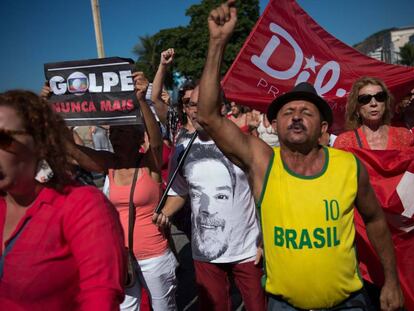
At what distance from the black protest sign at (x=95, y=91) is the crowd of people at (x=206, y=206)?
0.09 m

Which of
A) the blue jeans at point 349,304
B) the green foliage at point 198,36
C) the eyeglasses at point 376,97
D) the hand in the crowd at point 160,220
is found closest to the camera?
the blue jeans at point 349,304

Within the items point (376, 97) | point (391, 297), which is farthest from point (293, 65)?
point (391, 297)

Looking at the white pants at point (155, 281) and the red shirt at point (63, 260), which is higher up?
the red shirt at point (63, 260)

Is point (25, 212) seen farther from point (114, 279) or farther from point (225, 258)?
point (225, 258)

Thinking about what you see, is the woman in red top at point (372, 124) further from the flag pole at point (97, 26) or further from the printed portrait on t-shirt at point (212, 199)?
the flag pole at point (97, 26)

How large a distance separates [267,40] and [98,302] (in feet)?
8.58

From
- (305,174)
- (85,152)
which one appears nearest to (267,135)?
(85,152)

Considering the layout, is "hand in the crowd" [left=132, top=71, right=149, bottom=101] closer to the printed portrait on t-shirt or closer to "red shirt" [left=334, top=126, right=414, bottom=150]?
the printed portrait on t-shirt

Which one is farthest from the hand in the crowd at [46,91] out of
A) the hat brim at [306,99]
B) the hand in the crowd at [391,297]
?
the hand in the crowd at [391,297]

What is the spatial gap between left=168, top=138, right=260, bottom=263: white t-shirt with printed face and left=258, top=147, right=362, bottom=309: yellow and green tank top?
25.6 inches

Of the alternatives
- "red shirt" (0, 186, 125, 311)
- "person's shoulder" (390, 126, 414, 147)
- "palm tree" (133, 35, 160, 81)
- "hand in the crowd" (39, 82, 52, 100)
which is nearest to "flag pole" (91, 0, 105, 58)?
"hand in the crowd" (39, 82, 52, 100)

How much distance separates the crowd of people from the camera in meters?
1.28

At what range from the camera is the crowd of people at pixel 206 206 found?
1.28m

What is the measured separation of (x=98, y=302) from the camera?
121cm
